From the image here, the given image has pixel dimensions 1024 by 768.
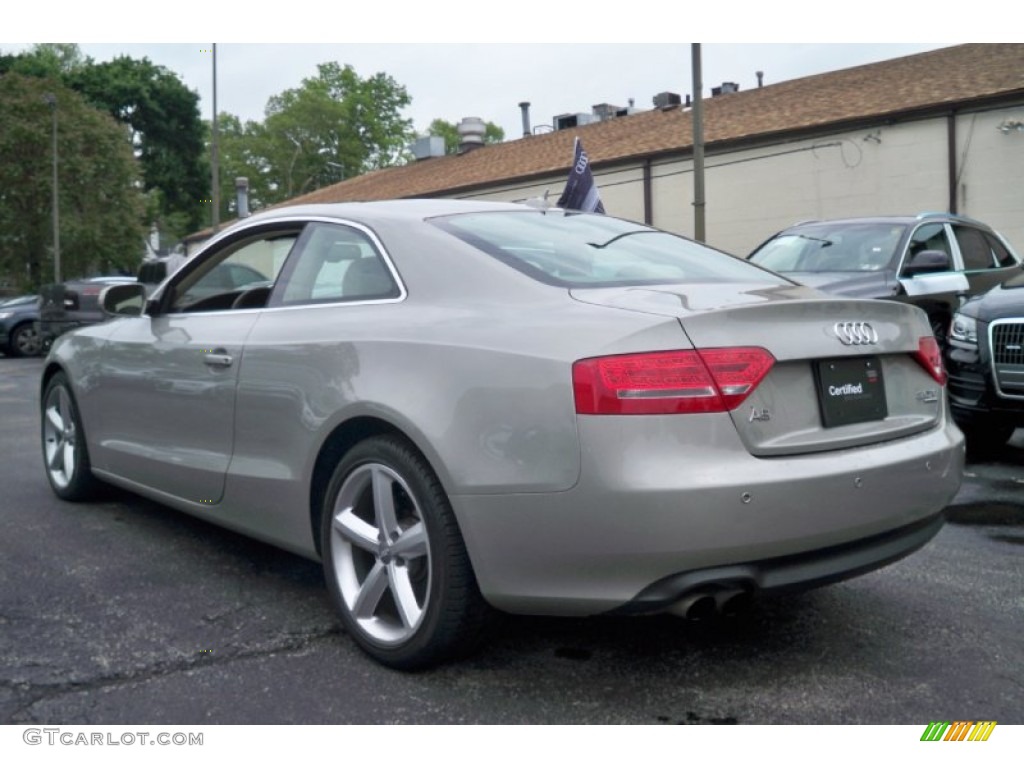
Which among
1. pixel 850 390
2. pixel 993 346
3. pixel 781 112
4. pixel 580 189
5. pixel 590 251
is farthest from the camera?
pixel 781 112

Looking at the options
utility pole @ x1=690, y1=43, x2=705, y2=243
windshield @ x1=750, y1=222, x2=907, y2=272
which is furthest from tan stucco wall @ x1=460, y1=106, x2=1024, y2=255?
windshield @ x1=750, y1=222, x2=907, y2=272

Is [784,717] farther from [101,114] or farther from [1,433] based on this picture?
[101,114]

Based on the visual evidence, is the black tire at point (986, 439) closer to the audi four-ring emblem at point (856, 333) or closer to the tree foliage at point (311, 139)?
the audi four-ring emblem at point (856, 333)

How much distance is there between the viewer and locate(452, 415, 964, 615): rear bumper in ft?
9.02

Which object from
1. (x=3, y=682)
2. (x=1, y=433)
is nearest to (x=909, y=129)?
(x=1, y=433)

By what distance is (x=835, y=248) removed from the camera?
30.0 ft

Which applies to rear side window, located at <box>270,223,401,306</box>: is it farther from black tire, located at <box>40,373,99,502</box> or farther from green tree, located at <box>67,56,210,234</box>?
green tree, located at <box>67,56,210,234</box>

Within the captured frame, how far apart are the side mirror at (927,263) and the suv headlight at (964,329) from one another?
1.34 m

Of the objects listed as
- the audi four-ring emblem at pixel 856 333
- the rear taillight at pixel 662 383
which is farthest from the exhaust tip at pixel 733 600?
the audi four-ring emblem at pixel 856 333

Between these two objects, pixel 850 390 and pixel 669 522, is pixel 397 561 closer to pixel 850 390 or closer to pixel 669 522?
pixel 669 522

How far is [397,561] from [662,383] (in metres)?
1.03

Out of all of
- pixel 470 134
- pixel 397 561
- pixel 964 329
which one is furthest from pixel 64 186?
pixel 397 561

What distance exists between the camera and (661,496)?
2732 millimetres

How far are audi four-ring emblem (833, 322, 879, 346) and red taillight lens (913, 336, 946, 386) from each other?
268 millimetres
